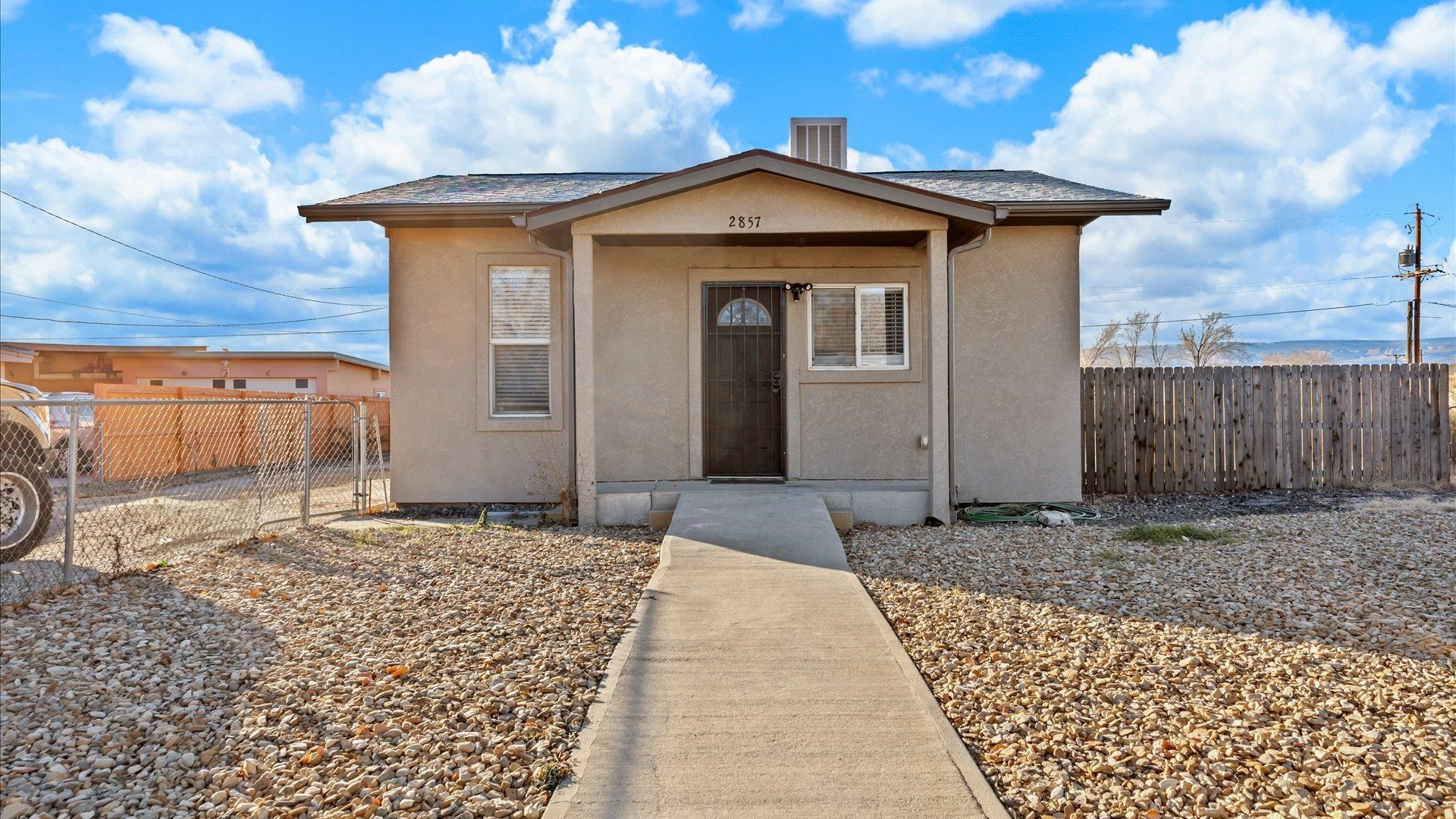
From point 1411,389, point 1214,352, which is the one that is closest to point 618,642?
point 1411,389

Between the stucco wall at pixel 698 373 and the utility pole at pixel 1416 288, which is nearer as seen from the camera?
the stucco wall at pixel 698 373

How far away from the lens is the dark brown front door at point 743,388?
946 cm

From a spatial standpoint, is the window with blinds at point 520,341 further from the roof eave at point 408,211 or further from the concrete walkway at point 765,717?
the concrete walkway at point 765,717

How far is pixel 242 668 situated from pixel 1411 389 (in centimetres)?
1347

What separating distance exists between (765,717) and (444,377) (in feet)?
22.8

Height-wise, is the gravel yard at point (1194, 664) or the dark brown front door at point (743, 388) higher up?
the dark brown front door at point (743, 388)

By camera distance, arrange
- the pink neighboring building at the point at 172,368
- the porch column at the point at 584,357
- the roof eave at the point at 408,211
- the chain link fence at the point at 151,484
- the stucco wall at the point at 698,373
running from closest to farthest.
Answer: the chain link fence at the point at 151,484 → the porch column at the point at 584,357 → the roof eave at the point at 408,211 → the stucco wall at the point at 698,373 → the pink neighboring building at the point at 172,368

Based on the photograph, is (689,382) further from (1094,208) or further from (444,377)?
(1094,208)

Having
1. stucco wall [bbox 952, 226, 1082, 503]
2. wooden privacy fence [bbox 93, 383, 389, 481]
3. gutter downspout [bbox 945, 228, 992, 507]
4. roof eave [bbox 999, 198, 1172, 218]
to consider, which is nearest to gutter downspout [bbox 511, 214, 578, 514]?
gutter downspout [bbox 945, 228, 992, 507]

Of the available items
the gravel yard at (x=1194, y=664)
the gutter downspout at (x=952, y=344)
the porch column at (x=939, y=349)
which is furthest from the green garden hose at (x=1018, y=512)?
the gravel yard at (x=1194, y=664)

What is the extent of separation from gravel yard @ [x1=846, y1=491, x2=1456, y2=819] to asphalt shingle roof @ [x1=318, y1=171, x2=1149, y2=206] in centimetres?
390

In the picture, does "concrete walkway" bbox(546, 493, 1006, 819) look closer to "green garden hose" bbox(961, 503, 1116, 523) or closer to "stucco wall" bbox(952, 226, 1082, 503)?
"green garden hose" bbox(961, 503, 1116, 523)

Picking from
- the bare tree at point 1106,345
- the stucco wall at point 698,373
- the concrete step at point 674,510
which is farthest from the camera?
the bare tree at point 1106,345

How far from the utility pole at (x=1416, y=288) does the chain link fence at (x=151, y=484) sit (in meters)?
28.7
